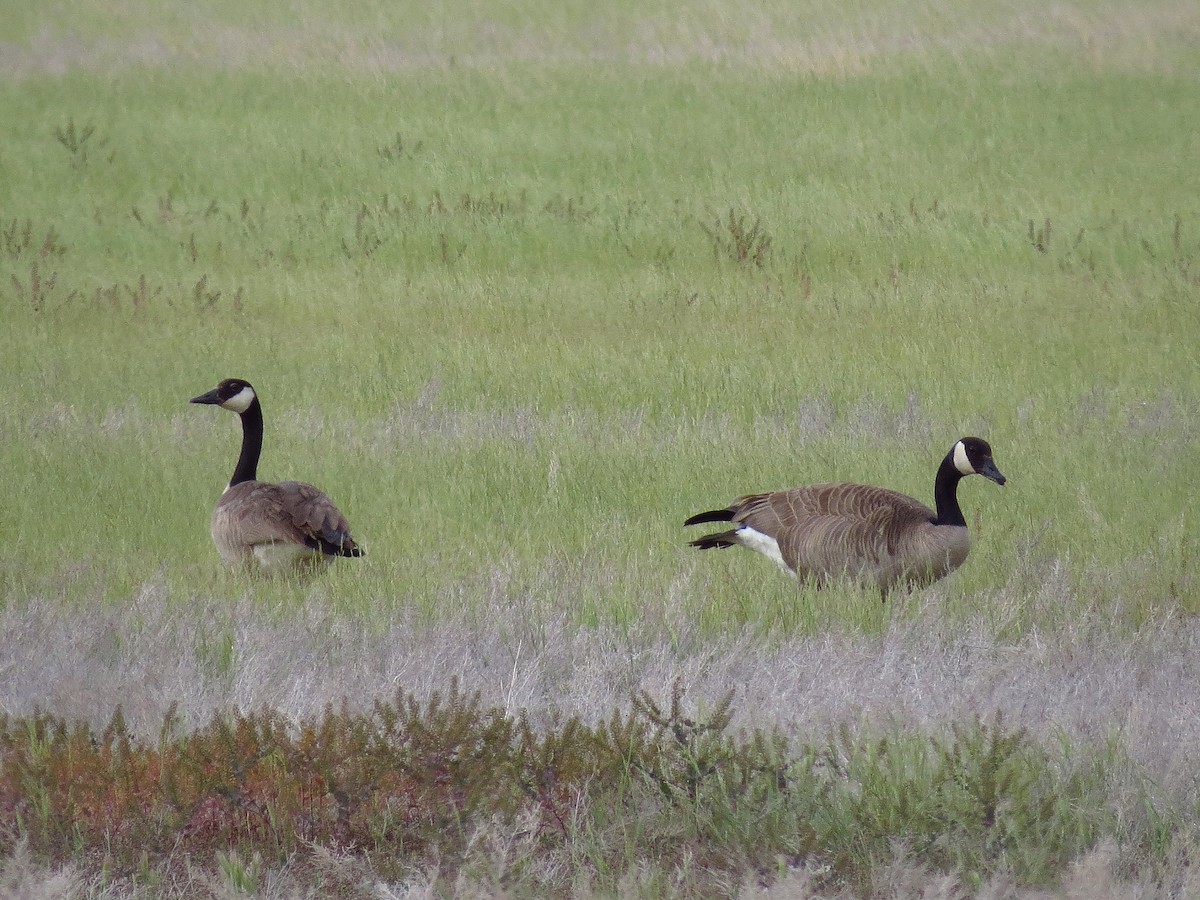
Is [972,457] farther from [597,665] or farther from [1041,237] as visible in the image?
[1041,237]

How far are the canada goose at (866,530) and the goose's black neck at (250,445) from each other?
2.39 metres

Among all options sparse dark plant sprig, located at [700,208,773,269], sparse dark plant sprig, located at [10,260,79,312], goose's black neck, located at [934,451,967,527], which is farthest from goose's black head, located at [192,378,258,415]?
sparse dark plant sprig, located at [700,208,773,269]

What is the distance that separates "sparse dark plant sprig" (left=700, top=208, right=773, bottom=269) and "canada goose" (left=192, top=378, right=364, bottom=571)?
964cm

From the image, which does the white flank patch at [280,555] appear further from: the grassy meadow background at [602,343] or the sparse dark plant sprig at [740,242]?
the sparse dark plant sprig at [740,242]

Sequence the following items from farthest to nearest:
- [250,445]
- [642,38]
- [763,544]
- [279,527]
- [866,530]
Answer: [642,38] → [250,445] → [763,544] → [279,527] → [866,530]

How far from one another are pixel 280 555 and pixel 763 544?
7.35ft

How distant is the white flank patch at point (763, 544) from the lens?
22.0 feet

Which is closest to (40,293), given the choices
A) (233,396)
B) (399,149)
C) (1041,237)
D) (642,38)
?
(399,149)

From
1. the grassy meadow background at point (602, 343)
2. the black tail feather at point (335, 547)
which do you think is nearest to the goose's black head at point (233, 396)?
the grassy meadow background at point (602, 343)

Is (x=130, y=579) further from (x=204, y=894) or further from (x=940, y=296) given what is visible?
(x=940, y=296)

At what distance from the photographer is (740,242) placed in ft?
52.8

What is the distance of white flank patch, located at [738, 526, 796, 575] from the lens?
6.70 meters

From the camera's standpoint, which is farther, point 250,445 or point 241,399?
point 241,399

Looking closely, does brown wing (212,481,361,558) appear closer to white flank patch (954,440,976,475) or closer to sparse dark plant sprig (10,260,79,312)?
white flank patch (954,440,976,475)
